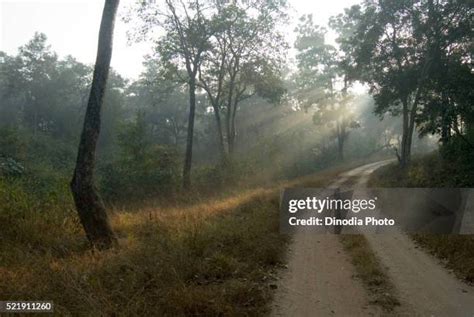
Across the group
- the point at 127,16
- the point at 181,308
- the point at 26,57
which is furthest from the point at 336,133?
the point at 26,57

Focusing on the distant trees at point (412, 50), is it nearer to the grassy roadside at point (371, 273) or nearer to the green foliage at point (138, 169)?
the grassy roadside at point (371, 273)

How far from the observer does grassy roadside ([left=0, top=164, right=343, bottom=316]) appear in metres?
5.77

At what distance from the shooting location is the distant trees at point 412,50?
65.2ft

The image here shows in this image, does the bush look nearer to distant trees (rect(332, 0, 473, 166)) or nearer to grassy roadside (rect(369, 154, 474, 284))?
grassy roadside (rect(369, 154, 474, 284))

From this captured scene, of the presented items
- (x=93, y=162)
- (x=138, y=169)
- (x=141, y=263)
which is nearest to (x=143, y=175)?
(x=138, y=169)

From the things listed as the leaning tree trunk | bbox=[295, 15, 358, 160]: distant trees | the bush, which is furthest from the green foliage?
bbox=[295, 15, 358, 160]: distant trees

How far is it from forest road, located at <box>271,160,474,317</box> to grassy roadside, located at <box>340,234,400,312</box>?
0.12m

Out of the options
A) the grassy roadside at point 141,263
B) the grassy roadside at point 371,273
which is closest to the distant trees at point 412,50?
the grassy roadside at point 371,273

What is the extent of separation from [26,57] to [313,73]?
45.9 m

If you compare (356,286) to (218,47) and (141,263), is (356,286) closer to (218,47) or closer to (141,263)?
(141,263)

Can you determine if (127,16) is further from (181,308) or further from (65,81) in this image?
(65,81)

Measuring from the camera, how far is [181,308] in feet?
18.6

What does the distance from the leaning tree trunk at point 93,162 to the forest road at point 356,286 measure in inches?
169

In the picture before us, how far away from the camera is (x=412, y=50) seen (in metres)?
23.0
